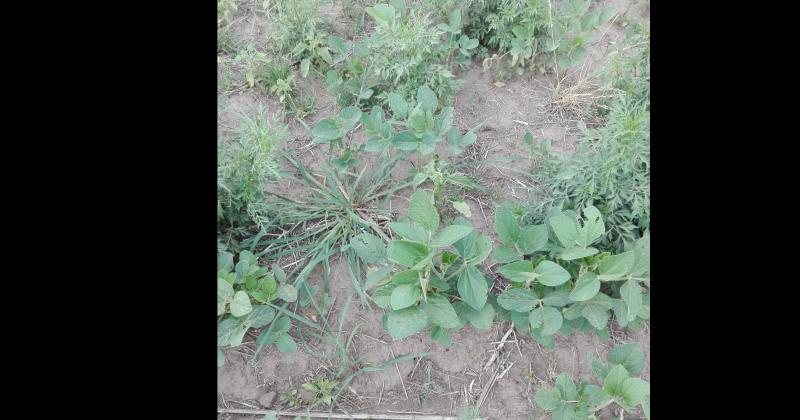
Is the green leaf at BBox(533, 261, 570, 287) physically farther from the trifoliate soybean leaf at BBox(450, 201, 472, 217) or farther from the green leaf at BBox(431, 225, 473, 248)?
the trifoliate soybean leaf at BBox(450, 201, 472, 217)

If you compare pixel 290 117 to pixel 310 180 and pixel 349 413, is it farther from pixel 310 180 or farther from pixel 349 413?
pixel 349 413

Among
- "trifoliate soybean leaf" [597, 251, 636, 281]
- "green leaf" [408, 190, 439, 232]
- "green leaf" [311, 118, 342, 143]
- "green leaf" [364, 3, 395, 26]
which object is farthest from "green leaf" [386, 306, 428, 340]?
"green leaf" [364, 3, 395, 26]

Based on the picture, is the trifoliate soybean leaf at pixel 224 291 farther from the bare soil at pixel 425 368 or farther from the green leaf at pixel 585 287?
the green leaf at pixel 585 287

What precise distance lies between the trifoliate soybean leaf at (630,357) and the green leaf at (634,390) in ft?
0.40

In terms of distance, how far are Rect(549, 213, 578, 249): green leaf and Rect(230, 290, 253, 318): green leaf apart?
1.09m

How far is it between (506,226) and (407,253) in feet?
1.28

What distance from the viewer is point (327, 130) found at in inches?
91.8

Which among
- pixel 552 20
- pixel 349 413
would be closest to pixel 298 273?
pixel 349 413

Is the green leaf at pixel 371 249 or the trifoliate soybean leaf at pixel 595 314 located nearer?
the trifoliate soybean leaf at pixel 595 314

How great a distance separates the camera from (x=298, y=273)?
7.76ft

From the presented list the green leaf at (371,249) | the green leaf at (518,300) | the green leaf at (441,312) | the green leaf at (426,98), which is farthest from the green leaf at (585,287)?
the green leaf at (426,98)

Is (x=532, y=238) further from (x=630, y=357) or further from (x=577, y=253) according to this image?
(x=630, y=357)

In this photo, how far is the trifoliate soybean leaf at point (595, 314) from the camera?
1.90 m

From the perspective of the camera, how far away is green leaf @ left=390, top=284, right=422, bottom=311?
181 cm
